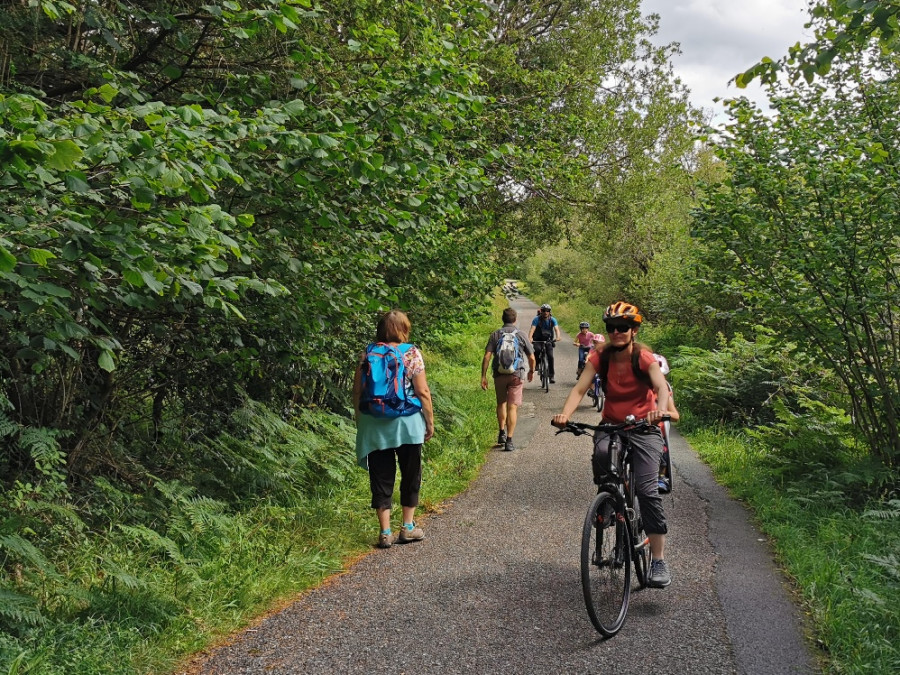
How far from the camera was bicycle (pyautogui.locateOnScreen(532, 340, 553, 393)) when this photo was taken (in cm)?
1608

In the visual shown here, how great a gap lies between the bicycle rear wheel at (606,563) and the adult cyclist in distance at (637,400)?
0.29 metres

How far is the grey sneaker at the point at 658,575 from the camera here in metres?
4.89

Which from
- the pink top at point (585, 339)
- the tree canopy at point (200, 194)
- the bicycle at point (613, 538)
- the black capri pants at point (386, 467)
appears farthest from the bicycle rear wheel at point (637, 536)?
the pink top at point (585, 339)

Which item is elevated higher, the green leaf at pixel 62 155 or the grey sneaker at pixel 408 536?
the green leaf at pixel 62 155

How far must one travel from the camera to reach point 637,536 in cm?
482

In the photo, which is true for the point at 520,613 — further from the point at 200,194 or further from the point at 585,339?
the point at 585,339

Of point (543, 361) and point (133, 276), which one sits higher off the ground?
point (133, 276)

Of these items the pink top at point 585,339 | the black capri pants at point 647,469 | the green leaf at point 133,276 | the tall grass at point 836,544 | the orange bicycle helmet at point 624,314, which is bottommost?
the tall grass at point 836,544

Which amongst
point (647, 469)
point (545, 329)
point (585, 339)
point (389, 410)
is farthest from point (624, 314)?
point (545, 329)

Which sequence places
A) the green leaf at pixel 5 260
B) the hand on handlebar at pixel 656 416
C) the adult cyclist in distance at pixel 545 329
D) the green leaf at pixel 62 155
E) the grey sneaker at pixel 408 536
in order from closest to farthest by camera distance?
the green leaf at pixel 5 260 → the green leaf at pixel 62 155 → the hand on handlebar at pixel 656 416 → the grey sneaker at pixel 408 536 → the adult cyclist in distance at pixel 545 329

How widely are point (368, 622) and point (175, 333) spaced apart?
11.1 ft

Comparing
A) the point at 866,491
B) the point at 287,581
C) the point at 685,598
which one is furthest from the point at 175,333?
the point at 866,491

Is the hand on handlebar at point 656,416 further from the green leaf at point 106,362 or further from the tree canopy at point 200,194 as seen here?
the green leaf at point 106,362

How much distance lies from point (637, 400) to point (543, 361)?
11715 millimetres
